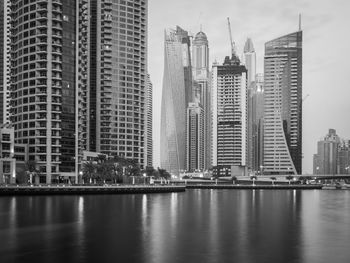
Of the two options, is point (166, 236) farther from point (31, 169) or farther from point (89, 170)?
point (89, 170)

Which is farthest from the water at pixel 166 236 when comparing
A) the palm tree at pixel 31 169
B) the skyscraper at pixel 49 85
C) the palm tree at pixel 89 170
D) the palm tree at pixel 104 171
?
the palm tree at pixel 104 171

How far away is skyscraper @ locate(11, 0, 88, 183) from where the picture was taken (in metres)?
170

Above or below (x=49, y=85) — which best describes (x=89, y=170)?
below

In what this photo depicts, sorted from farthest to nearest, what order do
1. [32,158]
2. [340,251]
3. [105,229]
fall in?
[32,158] < [105,229] < [340,251]

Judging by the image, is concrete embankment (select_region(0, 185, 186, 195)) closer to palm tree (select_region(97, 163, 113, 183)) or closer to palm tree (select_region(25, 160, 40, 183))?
palm tree (select_region(25, 160, 40, 183))

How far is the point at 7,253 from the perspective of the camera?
51688mm

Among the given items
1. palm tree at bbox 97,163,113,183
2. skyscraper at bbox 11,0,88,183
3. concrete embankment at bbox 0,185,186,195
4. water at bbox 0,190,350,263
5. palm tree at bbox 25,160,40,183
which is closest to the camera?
water at bbox 0,190,350,263

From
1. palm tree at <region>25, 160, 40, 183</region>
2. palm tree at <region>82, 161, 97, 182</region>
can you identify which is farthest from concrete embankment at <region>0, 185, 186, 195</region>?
palm tree at <region>82, 161, 97, 182</region>

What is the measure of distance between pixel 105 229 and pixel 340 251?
31242mm

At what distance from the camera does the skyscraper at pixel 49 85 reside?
169875 millimetres

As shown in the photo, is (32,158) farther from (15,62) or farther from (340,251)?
(340,251)

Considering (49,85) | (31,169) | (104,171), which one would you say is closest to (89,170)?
(104,171)

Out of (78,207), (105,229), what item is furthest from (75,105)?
(105,229)

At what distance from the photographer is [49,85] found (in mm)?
170750
